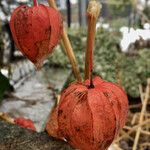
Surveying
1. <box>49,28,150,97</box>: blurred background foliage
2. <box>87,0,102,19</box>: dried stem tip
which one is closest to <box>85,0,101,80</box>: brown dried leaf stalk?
<box>87,0,102,19</box>: dried stem tip

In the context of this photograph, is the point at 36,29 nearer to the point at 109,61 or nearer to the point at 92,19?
the point at 92,19

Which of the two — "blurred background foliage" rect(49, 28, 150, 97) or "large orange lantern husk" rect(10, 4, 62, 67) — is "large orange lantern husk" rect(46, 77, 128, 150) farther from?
"blurred background foliage" rect(49, 28, 150, 97)

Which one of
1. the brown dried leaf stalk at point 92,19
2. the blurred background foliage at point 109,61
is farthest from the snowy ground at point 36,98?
the brown dried leaf stalk at point 92,19

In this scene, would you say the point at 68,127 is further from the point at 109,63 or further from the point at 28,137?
the point at 109,63

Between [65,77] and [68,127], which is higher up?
[68,127]

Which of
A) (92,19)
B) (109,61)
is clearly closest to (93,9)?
(92,19)

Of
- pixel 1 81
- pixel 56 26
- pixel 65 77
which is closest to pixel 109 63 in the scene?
pixel 65 77
